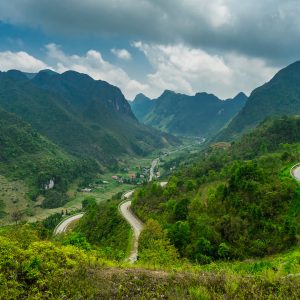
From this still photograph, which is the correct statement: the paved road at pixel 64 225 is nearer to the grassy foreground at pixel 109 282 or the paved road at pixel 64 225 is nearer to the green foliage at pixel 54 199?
the green foliage at pixel 54 199

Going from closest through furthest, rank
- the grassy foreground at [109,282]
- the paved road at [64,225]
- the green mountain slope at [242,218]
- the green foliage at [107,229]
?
1. the grassy foreground at [109,282]
2. the green mountain slope at [242,218]
3. the green foliage at [107,229]
4. the paved road at [64,225]

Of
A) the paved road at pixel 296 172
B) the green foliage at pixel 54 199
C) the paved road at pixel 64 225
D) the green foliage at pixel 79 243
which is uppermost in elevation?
the paved road at pixel 296 172

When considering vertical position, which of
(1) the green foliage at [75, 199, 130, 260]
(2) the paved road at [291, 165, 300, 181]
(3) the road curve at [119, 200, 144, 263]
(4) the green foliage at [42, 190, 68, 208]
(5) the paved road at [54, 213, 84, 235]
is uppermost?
(2) the paved road at [291, 165, 300, 181]

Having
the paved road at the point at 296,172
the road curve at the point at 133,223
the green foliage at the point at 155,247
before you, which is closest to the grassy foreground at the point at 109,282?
the green foliage at the point at 155,247

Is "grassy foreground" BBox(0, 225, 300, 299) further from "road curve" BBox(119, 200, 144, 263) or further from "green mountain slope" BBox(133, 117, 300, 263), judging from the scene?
"road curve" BBox(119, 200, 144, 263)

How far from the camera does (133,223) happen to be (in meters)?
61.2

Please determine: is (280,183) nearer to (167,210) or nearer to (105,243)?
(167,210)

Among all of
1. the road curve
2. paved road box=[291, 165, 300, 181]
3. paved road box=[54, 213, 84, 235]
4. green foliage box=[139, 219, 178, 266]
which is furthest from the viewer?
paved road box=[54, 213, 84, 235]

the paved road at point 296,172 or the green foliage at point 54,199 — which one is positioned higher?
the paved road at point 296,172

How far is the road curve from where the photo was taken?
4553 centimetres

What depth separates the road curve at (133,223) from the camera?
149ft

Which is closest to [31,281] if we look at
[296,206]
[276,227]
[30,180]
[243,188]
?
[276,227]

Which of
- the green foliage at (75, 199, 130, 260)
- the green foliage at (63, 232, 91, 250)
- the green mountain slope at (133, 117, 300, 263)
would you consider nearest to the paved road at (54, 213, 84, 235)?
the green foliage at (75, 199, 130, 260)

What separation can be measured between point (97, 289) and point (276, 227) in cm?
2812
